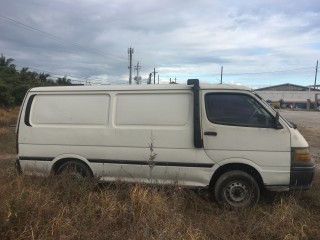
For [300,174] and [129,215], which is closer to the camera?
[129,215]

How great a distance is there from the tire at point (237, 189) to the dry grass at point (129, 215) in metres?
0.18

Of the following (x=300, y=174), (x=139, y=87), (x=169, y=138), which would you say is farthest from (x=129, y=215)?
(x=300, y=174)

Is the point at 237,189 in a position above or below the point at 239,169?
below

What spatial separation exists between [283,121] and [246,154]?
0.79 meters

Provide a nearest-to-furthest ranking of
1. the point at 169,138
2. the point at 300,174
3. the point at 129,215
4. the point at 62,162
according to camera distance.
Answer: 1. the point at 129,215
2. the point at 300,174
3. the point at 169,138
4. the point at 62,162

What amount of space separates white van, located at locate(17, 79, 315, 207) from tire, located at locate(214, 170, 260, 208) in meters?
0.02

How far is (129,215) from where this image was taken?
5156 mm

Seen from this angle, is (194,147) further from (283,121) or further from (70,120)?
(70,120)

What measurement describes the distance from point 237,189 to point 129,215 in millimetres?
2107

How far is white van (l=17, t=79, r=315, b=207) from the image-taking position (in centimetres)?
654

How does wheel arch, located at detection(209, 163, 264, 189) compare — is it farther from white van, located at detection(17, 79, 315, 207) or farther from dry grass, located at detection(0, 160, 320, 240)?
dry grass, located at detection(0, 160, 320, 240)

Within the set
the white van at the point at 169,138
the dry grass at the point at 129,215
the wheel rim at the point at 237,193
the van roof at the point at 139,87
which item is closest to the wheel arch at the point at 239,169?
the white van at the point at 169,138

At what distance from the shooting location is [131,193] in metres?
5.70

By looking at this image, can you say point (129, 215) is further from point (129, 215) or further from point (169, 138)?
point (169, 138)
